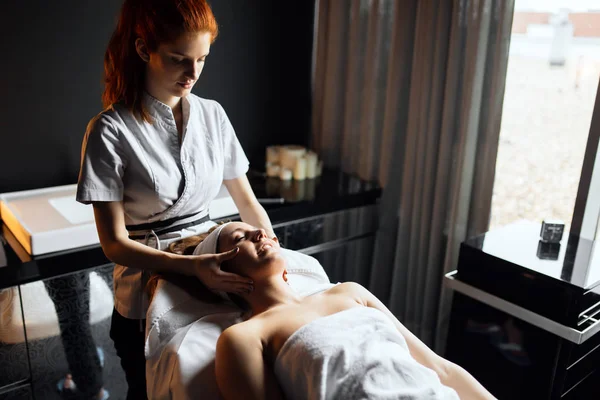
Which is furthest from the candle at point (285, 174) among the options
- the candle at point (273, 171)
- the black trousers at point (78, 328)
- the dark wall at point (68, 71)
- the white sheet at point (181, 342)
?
the white sheet at point (181, 342)

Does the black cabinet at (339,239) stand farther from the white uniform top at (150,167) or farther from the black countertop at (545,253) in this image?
the white uniform top at (150,167)

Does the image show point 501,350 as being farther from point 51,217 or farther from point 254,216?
point 51,217

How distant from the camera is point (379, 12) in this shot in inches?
98.8

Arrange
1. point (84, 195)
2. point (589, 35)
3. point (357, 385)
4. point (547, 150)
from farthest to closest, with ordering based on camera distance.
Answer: point (547, 150) → point (589, 35) → point (84, 195) → point (357, 385)

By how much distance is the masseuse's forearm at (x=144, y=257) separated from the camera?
1287 mm

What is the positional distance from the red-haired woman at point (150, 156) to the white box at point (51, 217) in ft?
1.62

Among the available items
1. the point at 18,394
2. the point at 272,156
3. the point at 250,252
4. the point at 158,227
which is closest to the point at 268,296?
the point at 250,252

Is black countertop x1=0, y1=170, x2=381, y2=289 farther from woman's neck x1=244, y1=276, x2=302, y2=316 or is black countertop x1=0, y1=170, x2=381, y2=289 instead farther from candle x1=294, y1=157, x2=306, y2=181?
woman's neck x1=244, y1=276, x2=302, y2=316

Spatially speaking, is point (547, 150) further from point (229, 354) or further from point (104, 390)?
point (104, 390)

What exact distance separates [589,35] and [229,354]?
1.76m

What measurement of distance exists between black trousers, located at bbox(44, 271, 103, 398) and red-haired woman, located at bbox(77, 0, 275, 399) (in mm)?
533

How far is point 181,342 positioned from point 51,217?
1.05 meters

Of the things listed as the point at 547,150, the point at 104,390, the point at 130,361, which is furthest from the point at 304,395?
the point at 547,150

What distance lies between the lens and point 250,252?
1403 mm
